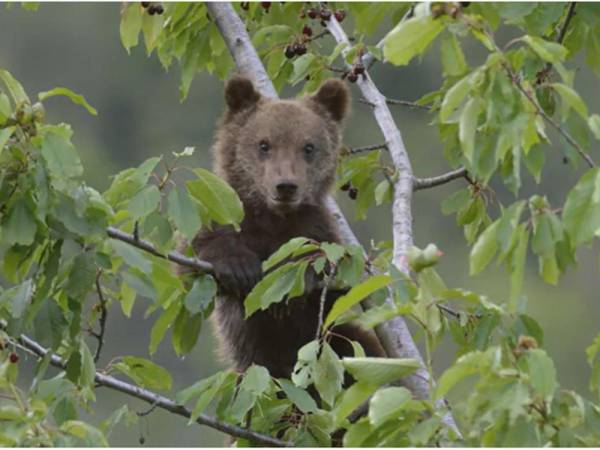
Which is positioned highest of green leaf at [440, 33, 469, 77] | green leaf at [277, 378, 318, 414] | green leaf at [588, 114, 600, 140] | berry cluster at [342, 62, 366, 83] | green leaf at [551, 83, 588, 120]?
berry cluster at [342, 62, 366, 83]

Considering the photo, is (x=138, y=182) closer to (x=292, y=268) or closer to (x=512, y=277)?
(x=292, y=268)

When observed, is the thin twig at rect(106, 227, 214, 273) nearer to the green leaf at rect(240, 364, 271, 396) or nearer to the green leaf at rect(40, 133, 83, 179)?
the green leaf at rect(40, 133, 83, 179)

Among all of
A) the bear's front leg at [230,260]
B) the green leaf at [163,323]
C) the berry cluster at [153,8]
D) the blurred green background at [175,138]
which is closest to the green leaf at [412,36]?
the green leaf at [163,323]

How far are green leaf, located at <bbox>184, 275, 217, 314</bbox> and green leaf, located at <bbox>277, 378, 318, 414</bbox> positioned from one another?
47cm

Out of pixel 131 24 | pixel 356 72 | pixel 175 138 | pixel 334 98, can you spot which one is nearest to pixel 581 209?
pixel 356 72

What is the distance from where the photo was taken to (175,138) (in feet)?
105

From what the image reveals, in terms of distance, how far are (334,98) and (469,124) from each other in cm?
314

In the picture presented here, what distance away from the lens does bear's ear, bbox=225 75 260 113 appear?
6.15m

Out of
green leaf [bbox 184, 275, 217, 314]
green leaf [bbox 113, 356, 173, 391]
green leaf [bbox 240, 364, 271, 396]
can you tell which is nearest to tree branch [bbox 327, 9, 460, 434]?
green leaf [bbox 240, 364, 271, 396]

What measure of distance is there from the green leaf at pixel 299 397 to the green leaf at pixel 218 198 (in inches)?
18.5

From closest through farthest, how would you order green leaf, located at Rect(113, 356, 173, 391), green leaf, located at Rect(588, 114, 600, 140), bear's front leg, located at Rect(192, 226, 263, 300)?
green leaf, located at Rect(588, 114, 600, 140) < green leaf, located at Rect(113, 356, 173, 391) < bear's front leg, located at Rect(192, 226, 263, 300)

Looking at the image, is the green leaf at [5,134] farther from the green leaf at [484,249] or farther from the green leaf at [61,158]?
the green leaf at [484,249]

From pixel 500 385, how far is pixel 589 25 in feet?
6.58

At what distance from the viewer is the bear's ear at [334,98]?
21.3 feet
